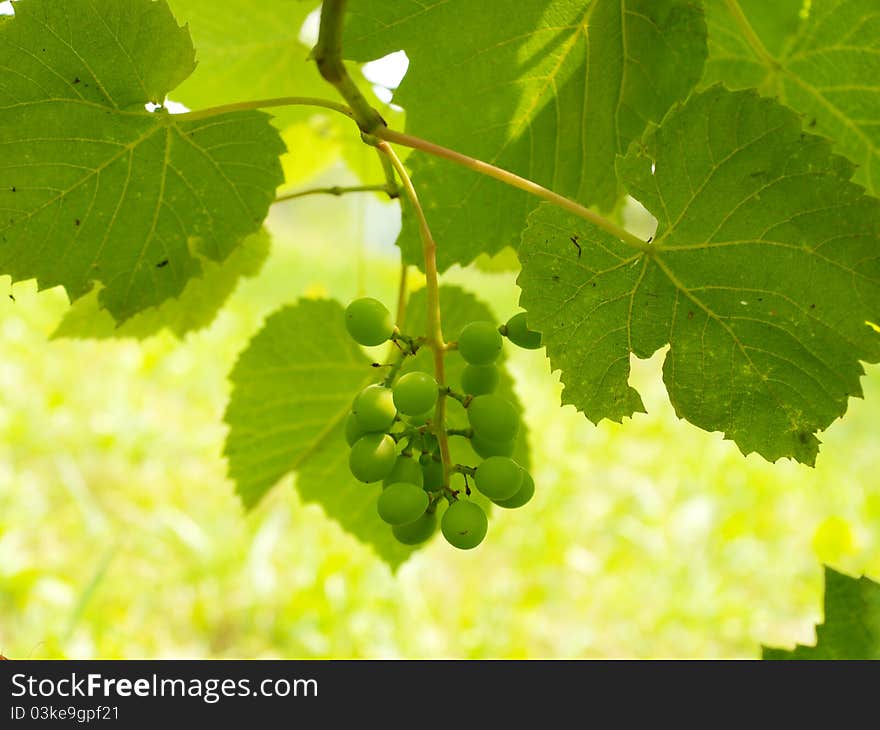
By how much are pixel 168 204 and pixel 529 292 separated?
1.09 ft

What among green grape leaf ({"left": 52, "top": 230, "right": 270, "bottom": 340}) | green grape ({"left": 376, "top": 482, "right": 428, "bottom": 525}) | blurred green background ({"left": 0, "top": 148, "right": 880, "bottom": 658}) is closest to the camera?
green grape ({"left": 376, "top": 482, "right": 428, "bottom": 525})

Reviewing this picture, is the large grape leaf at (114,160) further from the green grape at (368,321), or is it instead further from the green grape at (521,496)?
the green grape at (521,496)

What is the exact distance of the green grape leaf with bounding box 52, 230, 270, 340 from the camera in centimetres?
106

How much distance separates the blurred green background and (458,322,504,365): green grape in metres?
1.35

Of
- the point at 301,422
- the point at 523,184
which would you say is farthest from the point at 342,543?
the point at 523,184

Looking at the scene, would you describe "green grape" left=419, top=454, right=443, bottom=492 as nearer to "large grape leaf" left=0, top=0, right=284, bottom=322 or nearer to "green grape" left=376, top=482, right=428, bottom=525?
"green grape" left=376, top=482, right=428, bottom=525

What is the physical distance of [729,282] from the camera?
652 mm

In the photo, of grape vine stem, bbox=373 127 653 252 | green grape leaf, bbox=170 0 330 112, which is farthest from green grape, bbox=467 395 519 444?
green grape leaf, bbox=170 0 330 112

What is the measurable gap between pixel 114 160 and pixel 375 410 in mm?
325

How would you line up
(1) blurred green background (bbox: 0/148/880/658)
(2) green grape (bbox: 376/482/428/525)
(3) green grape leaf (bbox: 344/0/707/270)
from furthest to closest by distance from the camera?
1. (1) blurred green background (bbox: 0/148/880/658)
2. (3) green grape leaf (bbox: 344/0/707/270)
3. (2) green grape (bbox: 376/482/428/525)

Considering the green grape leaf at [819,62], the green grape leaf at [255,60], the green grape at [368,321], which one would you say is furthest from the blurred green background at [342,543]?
the green grape at [368,321]

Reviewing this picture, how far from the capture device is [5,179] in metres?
0.69

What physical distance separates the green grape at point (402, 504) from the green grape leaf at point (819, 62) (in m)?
0.50

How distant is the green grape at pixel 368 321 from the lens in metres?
0.66
